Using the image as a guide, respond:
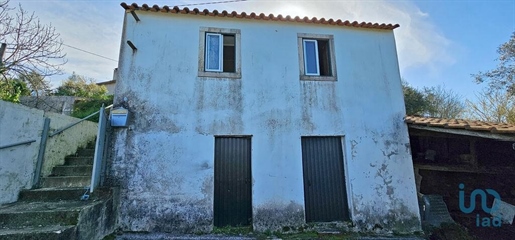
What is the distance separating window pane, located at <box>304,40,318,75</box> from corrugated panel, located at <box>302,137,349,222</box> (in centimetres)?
213

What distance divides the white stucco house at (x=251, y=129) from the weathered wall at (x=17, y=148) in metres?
1.65

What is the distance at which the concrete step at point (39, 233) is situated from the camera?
3768mm

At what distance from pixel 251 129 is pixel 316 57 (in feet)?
10.3

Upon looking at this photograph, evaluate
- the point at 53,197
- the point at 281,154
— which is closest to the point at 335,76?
the point at 281,154

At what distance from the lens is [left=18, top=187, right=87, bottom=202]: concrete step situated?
5098 mm

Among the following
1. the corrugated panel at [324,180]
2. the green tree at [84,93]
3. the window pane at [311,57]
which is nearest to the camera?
the corrugated panel at [324,180]

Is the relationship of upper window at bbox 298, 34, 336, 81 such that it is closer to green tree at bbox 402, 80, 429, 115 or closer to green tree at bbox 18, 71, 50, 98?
green tree at bbox 18, 71, 50, 98

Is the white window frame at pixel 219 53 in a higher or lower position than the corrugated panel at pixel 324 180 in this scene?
higher

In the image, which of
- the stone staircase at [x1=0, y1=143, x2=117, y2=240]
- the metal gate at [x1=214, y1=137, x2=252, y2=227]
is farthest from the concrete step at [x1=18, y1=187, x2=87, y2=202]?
the metal gate at [x1=214, y1=137, x2=252, y2=227]

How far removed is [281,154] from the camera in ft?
21.0

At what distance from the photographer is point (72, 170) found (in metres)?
6.21

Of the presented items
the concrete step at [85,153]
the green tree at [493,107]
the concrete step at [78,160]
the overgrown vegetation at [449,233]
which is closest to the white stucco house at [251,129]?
the overgrown vegetation at [449,233]

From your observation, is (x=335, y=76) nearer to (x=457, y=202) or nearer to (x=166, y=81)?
(x=166, y=81)

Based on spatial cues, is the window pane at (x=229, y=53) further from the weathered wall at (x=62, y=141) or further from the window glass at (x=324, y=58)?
the weathered wall at (x=62, y=141)
